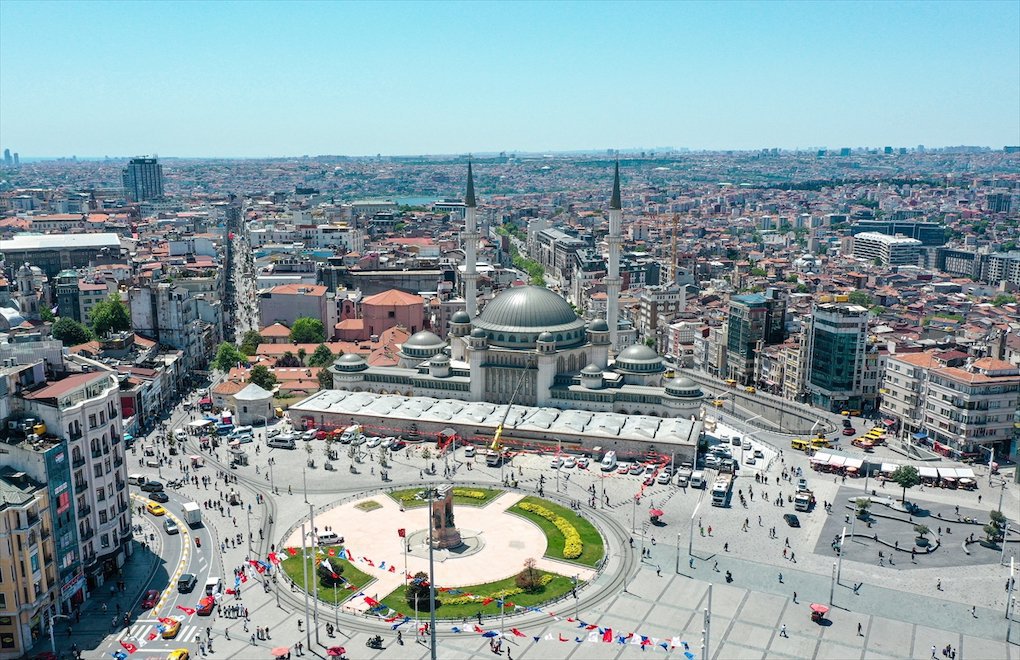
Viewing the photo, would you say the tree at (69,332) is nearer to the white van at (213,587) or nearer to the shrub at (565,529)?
the white van at (213,587)

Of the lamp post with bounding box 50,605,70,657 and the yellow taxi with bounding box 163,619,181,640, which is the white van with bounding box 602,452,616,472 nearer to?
the yellow taxi with bounding box 163,619,181,640

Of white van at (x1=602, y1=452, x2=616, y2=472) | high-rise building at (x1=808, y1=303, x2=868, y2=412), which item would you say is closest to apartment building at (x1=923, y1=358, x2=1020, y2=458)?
high-rise building at (x1=808, y1=303, x2=868, y2=412)

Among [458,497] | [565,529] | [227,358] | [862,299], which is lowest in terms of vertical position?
[458,497]

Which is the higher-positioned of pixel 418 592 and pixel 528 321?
pixel 528 321

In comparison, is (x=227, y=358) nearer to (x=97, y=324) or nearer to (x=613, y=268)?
(x=97, y=324)

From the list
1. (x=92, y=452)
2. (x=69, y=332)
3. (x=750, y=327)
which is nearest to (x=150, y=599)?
(x=92, y=452)

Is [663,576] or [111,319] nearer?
[663,576]

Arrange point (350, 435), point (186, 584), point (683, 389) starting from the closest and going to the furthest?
point (186, 584) < point (350, 435) < point (683, 389)

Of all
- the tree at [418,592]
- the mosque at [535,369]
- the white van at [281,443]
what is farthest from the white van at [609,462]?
the white van at [281,443]
